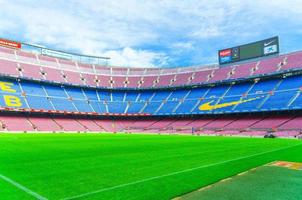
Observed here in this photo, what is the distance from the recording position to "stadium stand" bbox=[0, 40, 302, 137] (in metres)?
57.8

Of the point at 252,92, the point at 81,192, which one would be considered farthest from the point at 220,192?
the point at 252,92

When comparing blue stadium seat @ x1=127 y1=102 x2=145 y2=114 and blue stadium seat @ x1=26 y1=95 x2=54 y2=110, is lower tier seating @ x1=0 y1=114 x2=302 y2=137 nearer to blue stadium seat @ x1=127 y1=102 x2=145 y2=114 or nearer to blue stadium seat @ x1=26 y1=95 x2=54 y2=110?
blue stadium seat @ x1=26 y1=95 x2=54 y2=110

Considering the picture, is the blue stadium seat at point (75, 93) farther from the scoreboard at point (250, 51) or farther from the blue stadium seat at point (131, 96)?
the scoreboard at point (250, 51)

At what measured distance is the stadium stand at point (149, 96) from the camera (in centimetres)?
5781

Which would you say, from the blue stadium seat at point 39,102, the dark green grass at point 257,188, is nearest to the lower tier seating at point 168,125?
the blue stadium seat at point 39,102

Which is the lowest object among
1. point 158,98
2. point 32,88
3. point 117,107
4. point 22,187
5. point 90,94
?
point 22,187

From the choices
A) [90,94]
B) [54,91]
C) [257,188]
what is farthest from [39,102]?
[257,188]

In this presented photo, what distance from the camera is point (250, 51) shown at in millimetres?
73375

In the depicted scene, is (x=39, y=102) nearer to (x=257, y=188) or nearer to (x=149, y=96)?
(x=149, y=96)

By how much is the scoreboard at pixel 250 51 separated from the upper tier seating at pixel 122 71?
6.25 feet

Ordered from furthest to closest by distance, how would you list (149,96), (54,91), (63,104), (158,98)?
1. (149,96)
2. (158,98)
3. (54,91)
4. (63,104)

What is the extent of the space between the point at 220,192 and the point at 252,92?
62.7m

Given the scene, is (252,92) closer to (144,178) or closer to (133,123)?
(133,123)

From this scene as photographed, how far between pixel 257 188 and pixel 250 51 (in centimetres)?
7223
